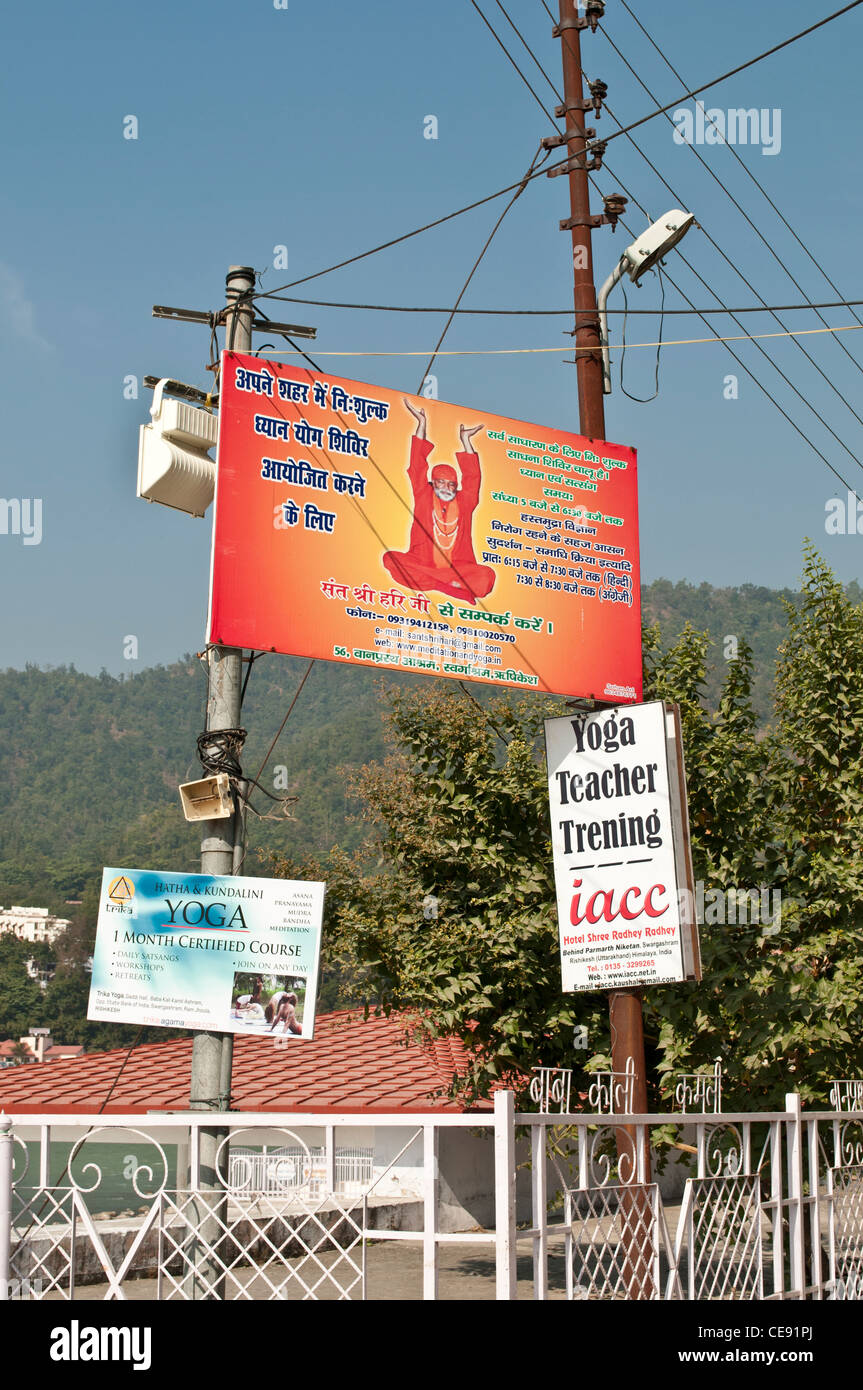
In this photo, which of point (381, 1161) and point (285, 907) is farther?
point (381, 1161)

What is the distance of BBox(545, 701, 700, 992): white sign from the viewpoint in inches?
356

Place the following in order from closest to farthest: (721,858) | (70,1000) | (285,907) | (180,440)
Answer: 1. (285,907)
2. (180,440)
3. (721,858)
4. (70,1000)

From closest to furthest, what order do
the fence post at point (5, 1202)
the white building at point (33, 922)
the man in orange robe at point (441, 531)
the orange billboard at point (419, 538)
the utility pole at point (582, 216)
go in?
the fence post at point (5, 1202) → the orange billboard at point (419, 538) → the man in orange robe at point (441, 531) → the utility pole at point (582, 216) → the white building at point (33, 922)

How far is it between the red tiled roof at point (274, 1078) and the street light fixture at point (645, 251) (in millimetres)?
8645

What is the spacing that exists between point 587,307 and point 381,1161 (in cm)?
1422

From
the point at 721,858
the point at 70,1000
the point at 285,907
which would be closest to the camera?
the point at 285,907

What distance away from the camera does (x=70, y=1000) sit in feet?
312

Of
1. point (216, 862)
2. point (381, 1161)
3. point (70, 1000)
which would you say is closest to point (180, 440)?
point (216, 862)

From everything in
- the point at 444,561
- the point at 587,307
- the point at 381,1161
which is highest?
the point at 587,307

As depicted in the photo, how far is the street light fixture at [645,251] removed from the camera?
10578 mm

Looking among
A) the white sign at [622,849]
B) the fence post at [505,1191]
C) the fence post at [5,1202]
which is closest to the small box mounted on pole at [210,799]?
the white sign at [622,849]

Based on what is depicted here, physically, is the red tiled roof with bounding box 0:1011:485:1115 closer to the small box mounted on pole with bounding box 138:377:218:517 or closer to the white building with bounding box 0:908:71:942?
the small box mounted on pole with bounding box 138:377:218:517

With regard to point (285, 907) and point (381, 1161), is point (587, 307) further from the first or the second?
point (381, 1161)

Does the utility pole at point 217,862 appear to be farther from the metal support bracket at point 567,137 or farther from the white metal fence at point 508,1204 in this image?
the metal support bracket at point 567,137
